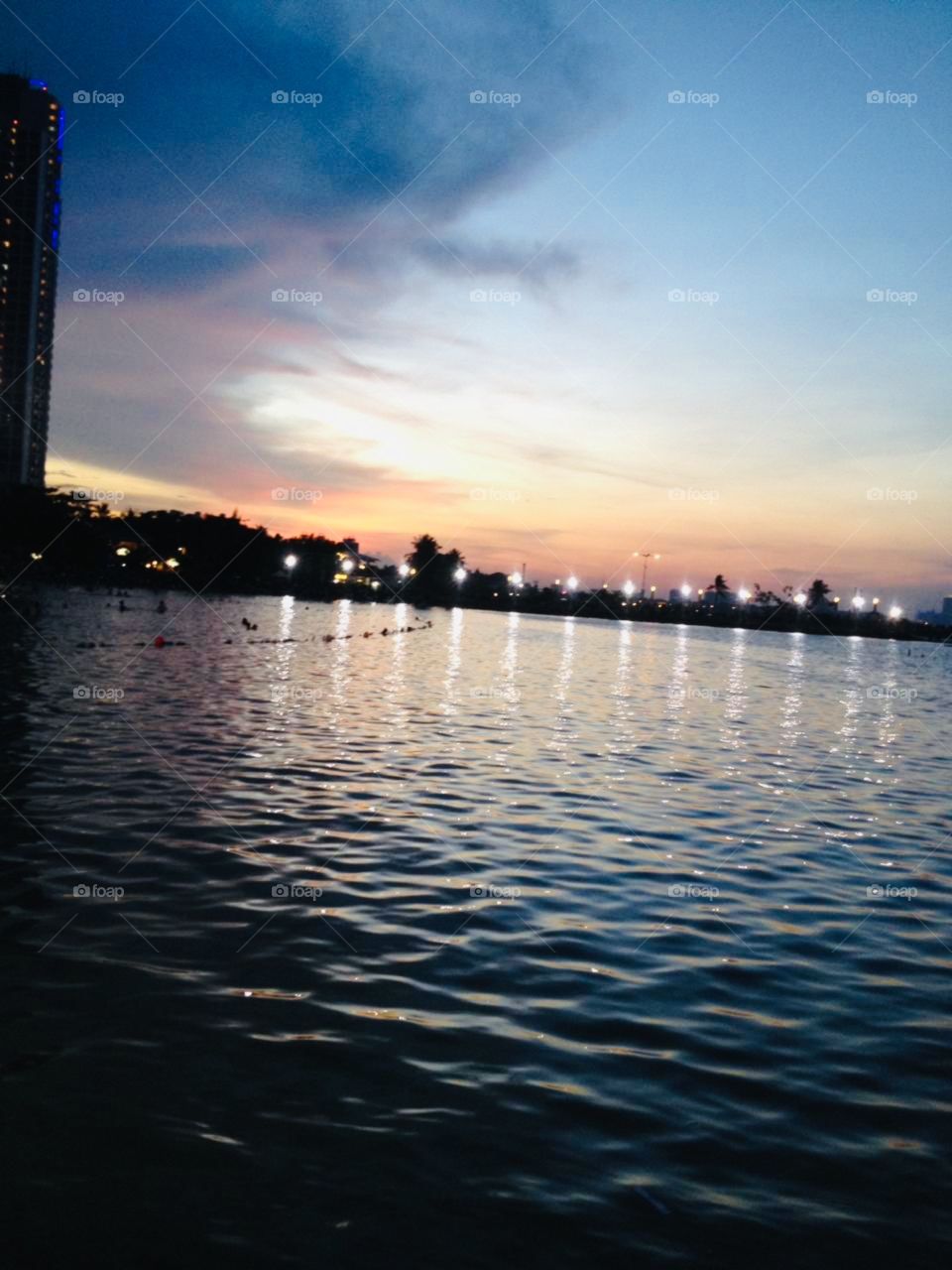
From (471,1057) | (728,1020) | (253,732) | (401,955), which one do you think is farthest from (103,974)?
(253,732)

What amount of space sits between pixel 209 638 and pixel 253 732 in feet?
128

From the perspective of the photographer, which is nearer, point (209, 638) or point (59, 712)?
point (59, 712)

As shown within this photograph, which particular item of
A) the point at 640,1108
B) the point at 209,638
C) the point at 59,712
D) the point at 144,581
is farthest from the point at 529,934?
the point at 144,581

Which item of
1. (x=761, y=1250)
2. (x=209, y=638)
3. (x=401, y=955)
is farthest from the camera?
(x=209, y=638)

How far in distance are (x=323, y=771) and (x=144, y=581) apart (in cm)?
15144

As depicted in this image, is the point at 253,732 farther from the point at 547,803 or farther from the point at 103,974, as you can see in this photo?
the point at 103,974

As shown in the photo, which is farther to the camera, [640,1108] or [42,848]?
[42,848]

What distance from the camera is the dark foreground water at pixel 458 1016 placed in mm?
6176

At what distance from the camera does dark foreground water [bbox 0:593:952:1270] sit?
6176 millimetres

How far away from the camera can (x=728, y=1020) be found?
372 inches

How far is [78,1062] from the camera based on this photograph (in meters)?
7.71

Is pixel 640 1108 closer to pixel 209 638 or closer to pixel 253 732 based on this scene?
pixel 253 732

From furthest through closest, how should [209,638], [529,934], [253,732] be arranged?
[209,638], [253,732], [529,934]

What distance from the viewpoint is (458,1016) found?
9.09m
